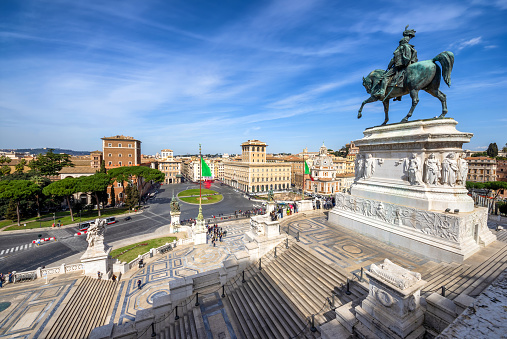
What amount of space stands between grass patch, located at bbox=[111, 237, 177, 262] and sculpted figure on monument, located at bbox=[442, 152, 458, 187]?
21515mm

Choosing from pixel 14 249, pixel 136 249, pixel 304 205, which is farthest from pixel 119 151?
pixel 304 205

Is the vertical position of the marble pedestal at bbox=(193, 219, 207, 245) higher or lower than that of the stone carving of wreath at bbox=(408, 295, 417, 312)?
lower

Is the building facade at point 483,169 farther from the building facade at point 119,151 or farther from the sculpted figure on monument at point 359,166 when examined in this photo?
the building facade at point 119,151

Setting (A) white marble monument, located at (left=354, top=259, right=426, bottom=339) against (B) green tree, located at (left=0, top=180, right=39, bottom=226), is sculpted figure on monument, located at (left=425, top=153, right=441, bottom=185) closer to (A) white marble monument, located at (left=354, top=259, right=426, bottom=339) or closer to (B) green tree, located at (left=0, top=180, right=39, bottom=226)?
(A) white marble monument, located at (left=354, top=259, right=426, bottom=339)

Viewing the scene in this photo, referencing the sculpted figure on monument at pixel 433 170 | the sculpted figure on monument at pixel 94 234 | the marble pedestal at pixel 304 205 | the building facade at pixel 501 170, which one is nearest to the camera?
the sculpted figure on monument at pixel 433 170

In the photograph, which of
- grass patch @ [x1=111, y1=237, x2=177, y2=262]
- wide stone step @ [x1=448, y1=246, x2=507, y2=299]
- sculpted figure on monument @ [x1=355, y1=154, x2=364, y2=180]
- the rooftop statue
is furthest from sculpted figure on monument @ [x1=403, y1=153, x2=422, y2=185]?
grass patch @ [x1=111, y1=237, x2=177, y2=262]

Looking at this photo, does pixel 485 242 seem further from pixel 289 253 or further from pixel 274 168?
pixel 274 168

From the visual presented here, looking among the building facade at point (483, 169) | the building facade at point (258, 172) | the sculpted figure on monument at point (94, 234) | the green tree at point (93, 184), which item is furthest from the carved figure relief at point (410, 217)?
the building facade at point (483, 169)

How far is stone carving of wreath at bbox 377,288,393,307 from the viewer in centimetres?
522

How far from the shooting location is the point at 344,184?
6028 centimetres

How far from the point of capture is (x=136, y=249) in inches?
762

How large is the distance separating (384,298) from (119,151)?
60.6 m

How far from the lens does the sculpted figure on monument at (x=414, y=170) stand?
35.6 ft

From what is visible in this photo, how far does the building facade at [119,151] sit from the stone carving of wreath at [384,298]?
191 ft
